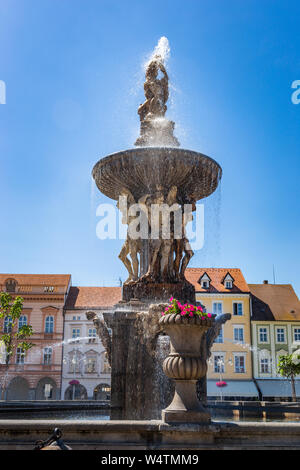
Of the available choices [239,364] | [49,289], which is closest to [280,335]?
[239,364]

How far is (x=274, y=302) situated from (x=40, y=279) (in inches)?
836

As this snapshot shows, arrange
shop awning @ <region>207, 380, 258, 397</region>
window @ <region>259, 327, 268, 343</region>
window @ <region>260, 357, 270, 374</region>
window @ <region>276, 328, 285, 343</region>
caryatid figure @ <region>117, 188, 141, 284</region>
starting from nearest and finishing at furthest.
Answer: caryatid figure @ <region>117, 188, 141, 284</region> → shop awning @ <region>207, 380, 258, 397</region> → window @ <region>260, 357, 270, 374</region> → window @ <region>259, 327, 268, 343</region> → window @ <region>276, 328, 285, 343</region>

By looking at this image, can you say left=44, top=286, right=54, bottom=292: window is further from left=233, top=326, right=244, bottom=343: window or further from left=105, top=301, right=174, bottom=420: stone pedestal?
left=105, top=301, right=174, bottom=420: stone pedestal

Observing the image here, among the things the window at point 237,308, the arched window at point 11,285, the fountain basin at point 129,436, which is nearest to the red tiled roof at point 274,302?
the window at point 237,308

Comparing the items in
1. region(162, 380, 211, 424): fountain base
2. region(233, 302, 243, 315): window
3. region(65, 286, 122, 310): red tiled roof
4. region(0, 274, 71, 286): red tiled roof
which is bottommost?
region(162, 380, 211, 424): fountain base

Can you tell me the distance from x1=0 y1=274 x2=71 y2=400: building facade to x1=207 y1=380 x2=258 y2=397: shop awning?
12764 millimetres

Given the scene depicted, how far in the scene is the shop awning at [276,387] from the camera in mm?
38656

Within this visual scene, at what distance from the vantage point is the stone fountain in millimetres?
9164

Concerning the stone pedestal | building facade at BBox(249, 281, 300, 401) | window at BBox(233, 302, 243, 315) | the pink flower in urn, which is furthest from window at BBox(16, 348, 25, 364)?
the stone pedestal

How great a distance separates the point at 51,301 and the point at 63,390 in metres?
7.70

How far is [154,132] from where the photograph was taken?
11633 millimetres

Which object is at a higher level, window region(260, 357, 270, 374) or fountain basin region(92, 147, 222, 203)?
fountain basin region(92, 147, 222, 203)

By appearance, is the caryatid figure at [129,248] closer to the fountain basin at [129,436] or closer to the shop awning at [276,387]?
the fountain basin at [129,436]
